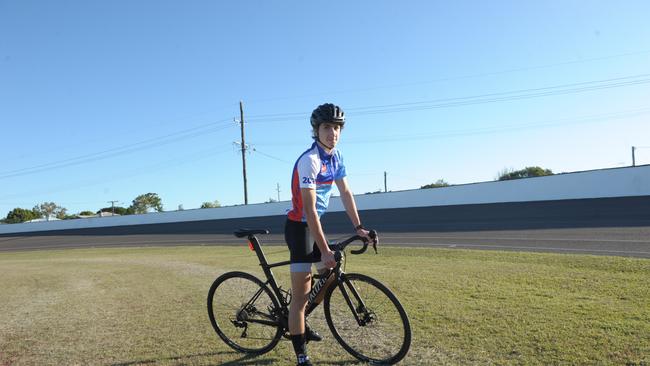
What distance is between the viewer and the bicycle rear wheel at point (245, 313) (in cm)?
421

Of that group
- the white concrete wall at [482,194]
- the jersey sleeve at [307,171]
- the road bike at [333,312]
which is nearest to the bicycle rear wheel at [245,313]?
the road bike at [333,312]

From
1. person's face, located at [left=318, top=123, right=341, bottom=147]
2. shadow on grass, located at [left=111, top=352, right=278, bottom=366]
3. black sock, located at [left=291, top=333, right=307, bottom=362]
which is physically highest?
person's face, located at [left=318, top=123, right=341, bottom=147]

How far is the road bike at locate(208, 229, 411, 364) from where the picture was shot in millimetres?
3672

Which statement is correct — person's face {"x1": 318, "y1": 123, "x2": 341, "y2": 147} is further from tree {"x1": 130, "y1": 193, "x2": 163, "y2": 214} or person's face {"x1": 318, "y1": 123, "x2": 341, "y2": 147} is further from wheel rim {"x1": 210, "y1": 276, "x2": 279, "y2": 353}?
tree {"x1": 130, "y1": 193, "x2": 163, "y2": 214}

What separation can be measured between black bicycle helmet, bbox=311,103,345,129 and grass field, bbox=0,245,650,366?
6.46ft

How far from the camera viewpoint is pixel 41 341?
16.1 ft

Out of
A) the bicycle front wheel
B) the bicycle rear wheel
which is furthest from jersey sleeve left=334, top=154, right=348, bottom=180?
the bicycle rear wheel

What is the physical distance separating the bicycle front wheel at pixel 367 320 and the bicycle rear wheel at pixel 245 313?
59 centimetres

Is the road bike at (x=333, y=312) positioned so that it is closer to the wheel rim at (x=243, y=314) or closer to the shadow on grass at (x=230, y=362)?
the wheel rim at (x=243, y=314)

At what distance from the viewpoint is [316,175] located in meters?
3.44

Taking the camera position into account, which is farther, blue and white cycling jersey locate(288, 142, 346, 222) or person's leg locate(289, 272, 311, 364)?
person's leg locate(289, 272, 311, 364)

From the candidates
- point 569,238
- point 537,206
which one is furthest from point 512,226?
point 537,206

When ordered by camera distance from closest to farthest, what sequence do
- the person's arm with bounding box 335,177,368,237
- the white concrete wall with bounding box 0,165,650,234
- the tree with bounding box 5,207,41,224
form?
the person's arm with bounding box 335,177,368,237, the white concrete wall with bounding box 0,165,650,234, the tree with bounding box 5,207,41,224

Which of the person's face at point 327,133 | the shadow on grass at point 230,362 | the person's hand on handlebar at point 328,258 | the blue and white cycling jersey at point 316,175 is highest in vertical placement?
the person's face at point 327,133
